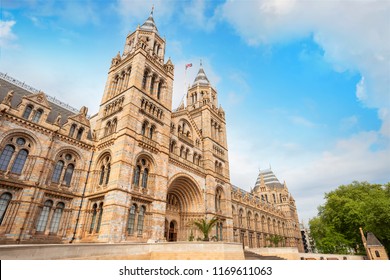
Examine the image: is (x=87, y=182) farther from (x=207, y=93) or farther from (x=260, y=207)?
(x=260, y=207)

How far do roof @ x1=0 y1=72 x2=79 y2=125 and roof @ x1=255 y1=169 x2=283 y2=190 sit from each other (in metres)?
63.1

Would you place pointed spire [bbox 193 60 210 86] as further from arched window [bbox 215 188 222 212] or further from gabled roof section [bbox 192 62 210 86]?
arched window [bbox 215 188 222 212]

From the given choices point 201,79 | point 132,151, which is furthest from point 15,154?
point 201,79

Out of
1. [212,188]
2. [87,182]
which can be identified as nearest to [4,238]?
[87,182]

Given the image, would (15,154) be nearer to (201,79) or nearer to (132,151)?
(132,151)

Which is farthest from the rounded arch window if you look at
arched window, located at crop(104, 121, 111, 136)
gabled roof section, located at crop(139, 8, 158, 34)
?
gabled roof section, located at crop(139, 8, 158, 34)

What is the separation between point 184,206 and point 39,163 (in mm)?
16924

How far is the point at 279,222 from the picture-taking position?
5941 cm

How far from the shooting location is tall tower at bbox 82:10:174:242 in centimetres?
1862

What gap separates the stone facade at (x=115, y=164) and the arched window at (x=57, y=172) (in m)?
0.08

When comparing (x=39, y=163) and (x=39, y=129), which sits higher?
(x=39, y=129)

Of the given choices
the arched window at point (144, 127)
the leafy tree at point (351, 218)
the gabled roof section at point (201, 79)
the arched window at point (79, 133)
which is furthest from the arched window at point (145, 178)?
the leafy tree at point (351, 218)
